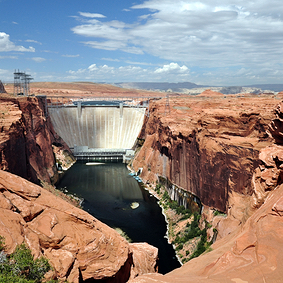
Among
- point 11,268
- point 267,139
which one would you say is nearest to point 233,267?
point 11,268

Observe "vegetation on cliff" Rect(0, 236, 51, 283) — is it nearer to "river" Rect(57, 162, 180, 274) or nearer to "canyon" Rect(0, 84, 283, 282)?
"canyon" Rect(0, 84, 283, 282)

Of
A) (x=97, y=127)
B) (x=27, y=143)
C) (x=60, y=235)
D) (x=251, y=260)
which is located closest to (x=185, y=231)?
(x=251, y=260)

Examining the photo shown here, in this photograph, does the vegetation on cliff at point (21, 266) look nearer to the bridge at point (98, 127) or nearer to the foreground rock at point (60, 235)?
the foreground rock at point (60, 235)

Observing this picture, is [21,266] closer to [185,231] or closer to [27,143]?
[185,231]

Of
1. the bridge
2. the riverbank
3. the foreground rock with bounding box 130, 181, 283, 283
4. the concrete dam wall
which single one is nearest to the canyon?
the foreground rock with bounding box 130, 181, 283, 283

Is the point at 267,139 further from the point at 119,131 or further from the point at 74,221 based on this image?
the point at 119,131

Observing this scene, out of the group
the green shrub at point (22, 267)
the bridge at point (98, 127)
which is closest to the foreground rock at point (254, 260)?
the green shrub at point (22, 267)

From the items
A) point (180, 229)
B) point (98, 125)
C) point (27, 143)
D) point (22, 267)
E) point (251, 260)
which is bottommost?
point (180, 229)
